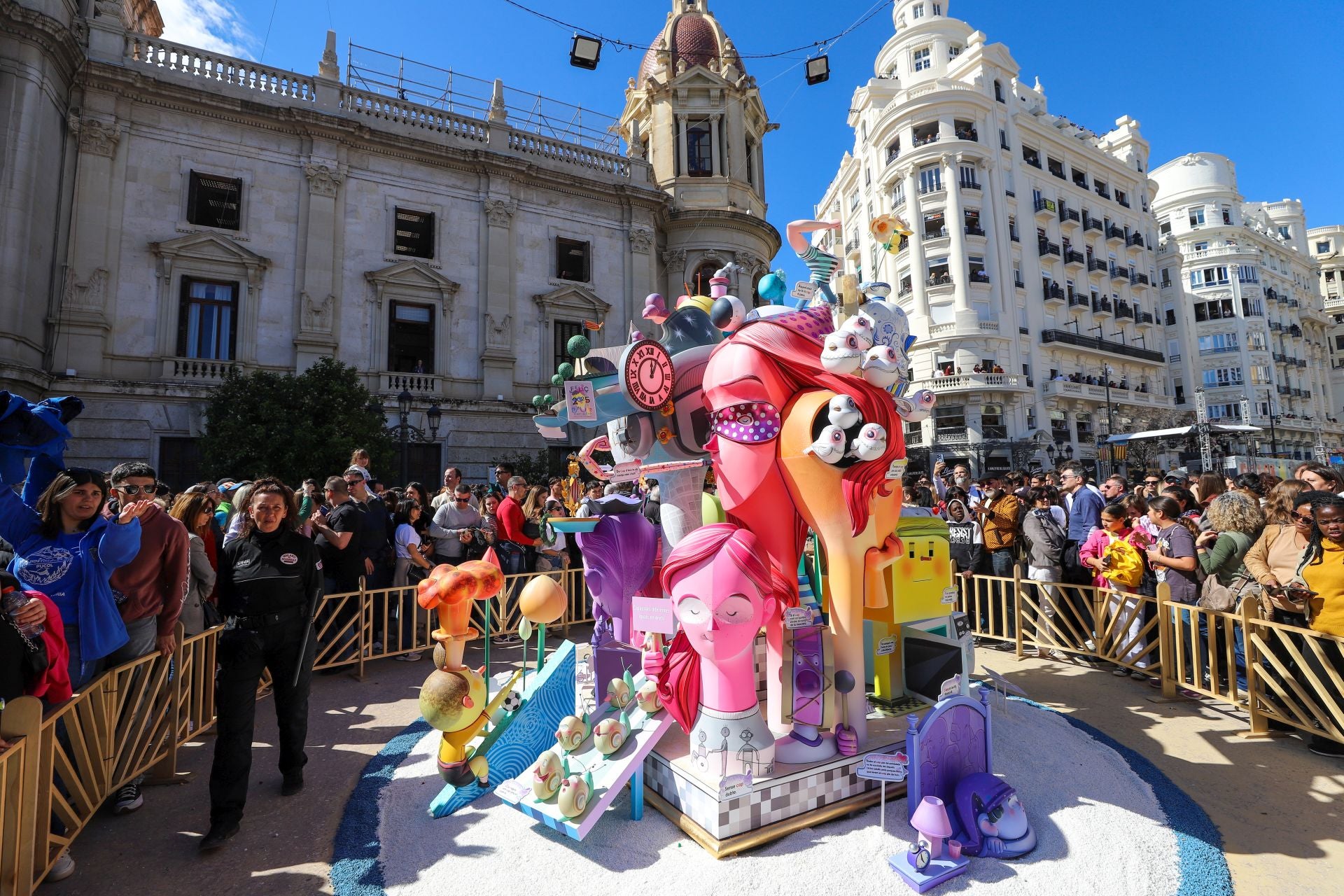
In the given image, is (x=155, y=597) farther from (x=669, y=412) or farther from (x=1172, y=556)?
(x=1172, y=556)

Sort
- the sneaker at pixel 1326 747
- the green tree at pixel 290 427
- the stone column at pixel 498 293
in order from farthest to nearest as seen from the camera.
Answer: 1. the stone column at pixel 498 293
2. the green tree at pixel 290 427
3. the sneaker at pixel 1326 747

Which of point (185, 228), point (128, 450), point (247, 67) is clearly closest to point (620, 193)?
point (247, 67)

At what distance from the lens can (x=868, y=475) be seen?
348 centimetres

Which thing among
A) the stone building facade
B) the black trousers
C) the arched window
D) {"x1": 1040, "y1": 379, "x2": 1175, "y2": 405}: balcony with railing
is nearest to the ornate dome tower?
the arched window

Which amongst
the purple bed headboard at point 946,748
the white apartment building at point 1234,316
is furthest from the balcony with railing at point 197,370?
the white apartment building at point 1234,316

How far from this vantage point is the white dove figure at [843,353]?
3367 mm

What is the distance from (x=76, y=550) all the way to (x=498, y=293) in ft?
53.7

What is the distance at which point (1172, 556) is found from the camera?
19.3 feet

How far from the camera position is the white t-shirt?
760 cm

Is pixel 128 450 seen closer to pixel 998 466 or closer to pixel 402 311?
pixel 402 311

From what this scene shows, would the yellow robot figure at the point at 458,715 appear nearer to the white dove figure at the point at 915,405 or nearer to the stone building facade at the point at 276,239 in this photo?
the white dove figure at the point at 915,405

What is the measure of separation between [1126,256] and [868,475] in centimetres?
4484

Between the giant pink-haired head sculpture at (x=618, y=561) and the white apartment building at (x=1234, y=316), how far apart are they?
4847 centimetres

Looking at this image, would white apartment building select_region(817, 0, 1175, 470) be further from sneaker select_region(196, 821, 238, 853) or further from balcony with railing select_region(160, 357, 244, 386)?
sneaker select_region(196, 821, 238, 853)
